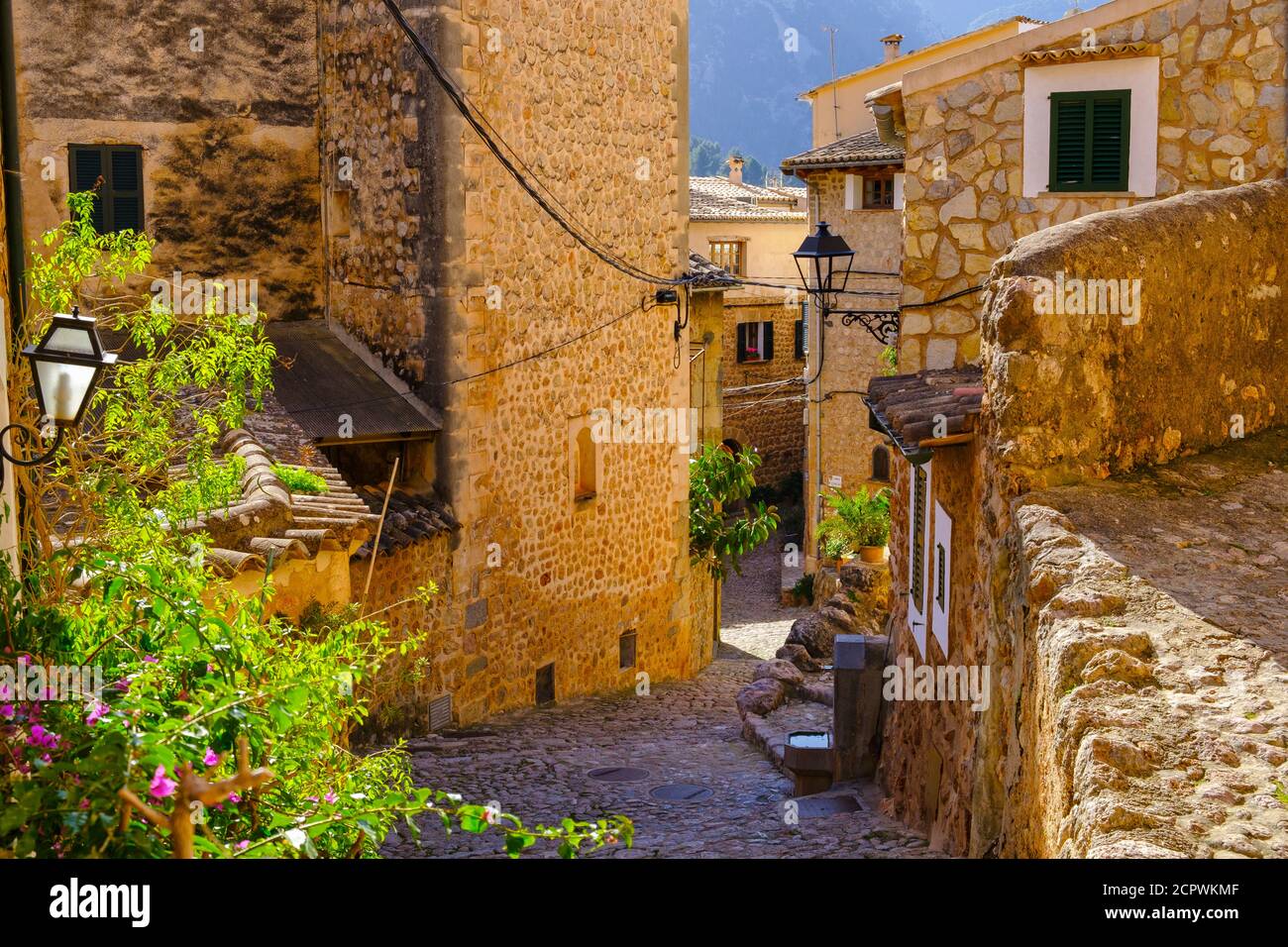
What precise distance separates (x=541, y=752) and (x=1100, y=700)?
29.7 feet

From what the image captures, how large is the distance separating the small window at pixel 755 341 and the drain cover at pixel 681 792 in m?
23.2

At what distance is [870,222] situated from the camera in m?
25.9

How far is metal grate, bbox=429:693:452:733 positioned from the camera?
43.5 ft

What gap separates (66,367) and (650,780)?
7946mm

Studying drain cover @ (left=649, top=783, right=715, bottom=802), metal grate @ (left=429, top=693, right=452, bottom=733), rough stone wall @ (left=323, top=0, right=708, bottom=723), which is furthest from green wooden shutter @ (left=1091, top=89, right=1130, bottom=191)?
metal grate @ (left=429, top=693, right=452, bottom=733)

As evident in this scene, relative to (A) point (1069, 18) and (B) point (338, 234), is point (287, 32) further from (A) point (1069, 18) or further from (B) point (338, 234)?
(A) point (1069, 18)

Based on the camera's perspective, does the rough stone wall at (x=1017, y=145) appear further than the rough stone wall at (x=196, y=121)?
No

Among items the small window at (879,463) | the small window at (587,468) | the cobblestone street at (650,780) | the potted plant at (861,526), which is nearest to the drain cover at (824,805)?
the cobblestone street at (650,780)

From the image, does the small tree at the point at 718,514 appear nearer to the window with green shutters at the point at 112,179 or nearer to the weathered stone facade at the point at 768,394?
the window with green shutters at the point at 112,179

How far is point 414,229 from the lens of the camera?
13539mm

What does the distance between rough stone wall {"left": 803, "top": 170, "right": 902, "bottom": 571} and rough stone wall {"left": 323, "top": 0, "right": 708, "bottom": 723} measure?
954 cm

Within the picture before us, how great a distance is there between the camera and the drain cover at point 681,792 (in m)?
11.5

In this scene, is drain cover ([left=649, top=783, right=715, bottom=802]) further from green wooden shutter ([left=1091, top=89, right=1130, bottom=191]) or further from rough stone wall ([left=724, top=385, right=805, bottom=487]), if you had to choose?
rough stone wall ([left=724, top=385, right=805, bottom=487])
